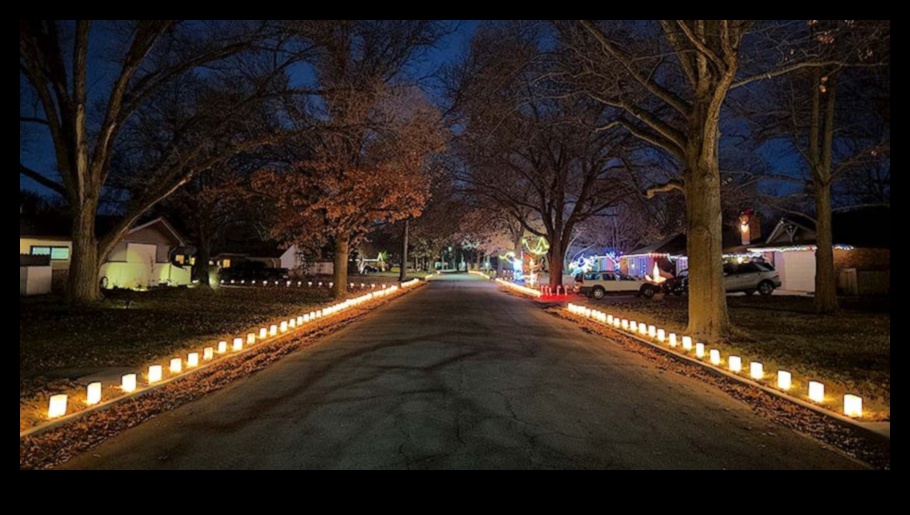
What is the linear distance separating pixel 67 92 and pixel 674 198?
28455mm

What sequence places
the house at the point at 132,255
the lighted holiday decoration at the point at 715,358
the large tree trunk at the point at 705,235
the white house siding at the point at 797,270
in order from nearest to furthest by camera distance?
the lighted holiday decoration at the point at 715,358 < the large tree trunk at the point at 705,235 < the house at the point at 132,255 < the white house siding at the point at 797,270

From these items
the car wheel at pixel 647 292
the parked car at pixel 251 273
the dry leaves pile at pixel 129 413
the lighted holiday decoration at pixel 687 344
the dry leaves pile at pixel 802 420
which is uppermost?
the parked car at pixel 251 273

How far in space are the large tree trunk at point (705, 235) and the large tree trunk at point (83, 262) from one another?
54.3 ft

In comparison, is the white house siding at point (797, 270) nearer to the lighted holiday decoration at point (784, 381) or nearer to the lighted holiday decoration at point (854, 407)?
the lighted holiday decoration at point (784, 381)

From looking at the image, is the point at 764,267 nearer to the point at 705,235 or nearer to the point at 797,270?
the point at 797,270

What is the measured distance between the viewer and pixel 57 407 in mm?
6266

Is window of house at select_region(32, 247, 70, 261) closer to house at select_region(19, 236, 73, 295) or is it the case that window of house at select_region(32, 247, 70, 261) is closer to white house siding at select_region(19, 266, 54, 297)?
house at select_region(19, 236, 73, 295)

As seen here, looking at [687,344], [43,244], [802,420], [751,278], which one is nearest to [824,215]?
[687,344]

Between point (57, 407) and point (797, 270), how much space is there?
3501 cm

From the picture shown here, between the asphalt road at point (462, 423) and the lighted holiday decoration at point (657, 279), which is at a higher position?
the lighted holiday decoration at point (657, 279)

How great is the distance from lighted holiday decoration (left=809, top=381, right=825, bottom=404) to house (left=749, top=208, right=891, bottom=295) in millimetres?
23624

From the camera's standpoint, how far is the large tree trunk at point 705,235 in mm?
12531

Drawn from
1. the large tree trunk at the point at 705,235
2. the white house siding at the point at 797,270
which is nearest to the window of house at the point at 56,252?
the large tree trunk at the point at 705,235

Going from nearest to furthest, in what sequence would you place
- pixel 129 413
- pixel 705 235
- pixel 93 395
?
pixel 129 413, pixel 93 395, pixel 705 235
